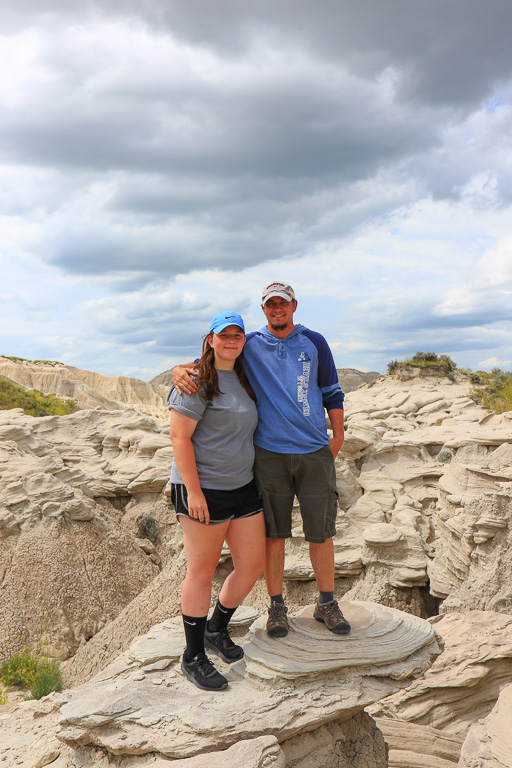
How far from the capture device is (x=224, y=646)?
358cm

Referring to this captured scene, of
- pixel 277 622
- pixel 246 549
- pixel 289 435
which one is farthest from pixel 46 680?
pixel 289 435

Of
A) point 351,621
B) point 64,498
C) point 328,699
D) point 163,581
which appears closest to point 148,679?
point 328,699

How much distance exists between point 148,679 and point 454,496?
4918 millimetres

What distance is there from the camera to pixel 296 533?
779 centimetres

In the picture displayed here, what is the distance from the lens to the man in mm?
3354

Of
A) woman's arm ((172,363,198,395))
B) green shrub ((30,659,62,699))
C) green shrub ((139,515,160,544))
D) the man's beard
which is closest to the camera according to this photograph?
woman's arm ((172,363,198,395))

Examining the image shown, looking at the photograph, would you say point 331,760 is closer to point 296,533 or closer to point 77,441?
point 296,533

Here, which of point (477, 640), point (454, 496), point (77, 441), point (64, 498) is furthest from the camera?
point (77, 441)

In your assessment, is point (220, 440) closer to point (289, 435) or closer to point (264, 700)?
point (289, 435)

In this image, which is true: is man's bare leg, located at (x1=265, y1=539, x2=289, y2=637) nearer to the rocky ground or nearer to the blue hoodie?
the rocky ground

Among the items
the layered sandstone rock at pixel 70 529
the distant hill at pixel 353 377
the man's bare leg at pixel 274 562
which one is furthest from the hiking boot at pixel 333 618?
the distant hill at pixel 353 377

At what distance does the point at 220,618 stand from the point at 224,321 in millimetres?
2047

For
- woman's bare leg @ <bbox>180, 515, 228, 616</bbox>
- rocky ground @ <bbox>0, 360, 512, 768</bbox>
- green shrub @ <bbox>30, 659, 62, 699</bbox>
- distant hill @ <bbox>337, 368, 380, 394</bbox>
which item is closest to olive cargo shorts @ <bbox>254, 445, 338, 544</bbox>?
woman's bare leg @ <bbox>180, 515, 228, 616</bbox>

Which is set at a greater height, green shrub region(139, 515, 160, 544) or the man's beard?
the man's beard
